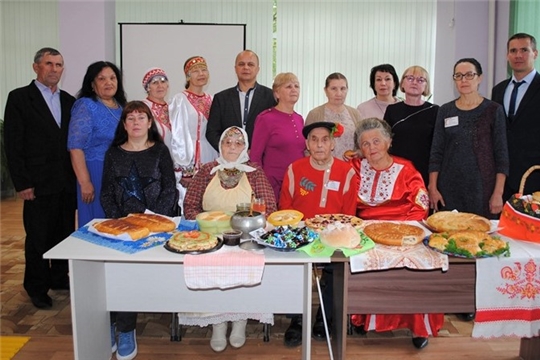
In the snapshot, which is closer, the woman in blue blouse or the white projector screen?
the woman in blue blouse

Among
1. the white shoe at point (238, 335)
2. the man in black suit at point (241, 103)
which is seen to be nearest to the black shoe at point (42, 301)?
the white shoe at point (238, 335)

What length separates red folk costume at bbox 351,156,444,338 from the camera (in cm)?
277

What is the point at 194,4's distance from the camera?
681 cm

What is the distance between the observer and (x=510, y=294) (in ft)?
6.98

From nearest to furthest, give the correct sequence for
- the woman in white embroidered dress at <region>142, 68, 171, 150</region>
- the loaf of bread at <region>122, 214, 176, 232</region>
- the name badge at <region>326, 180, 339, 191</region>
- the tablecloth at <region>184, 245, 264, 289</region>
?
the tablecloth at <region>184, 245, 264, 289</region>, the loaf of bread at <region>122, 214, 176, 232</region>, the name badge at <region>326, 180, 339, 191</region>, the woman in white embroidered dress at <region>142, 68, 171, 150</region>

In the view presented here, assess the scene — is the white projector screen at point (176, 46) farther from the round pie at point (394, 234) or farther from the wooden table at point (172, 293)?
the round pie at point (394, 234)

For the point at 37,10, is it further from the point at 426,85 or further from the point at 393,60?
the point at 426,85

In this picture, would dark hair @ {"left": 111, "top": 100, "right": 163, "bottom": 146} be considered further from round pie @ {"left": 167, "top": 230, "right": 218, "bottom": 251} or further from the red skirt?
the red skirt

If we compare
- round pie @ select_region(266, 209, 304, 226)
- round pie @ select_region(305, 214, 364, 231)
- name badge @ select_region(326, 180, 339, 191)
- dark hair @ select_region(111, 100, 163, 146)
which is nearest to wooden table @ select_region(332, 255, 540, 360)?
round pie @ select_region(305, 214, 364, 231)

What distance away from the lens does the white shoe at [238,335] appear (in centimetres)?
278

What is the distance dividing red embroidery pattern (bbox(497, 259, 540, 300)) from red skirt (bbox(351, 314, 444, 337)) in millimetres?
719

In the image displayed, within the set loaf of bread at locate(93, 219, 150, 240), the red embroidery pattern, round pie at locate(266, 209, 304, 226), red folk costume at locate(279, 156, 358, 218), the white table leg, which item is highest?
red folk costume at locate(279, 156, 358, 218)

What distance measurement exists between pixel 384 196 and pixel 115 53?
4.88 m

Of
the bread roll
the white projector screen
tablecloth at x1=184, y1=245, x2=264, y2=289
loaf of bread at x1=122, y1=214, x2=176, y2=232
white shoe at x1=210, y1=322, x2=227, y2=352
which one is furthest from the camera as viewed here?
the white projector screen
